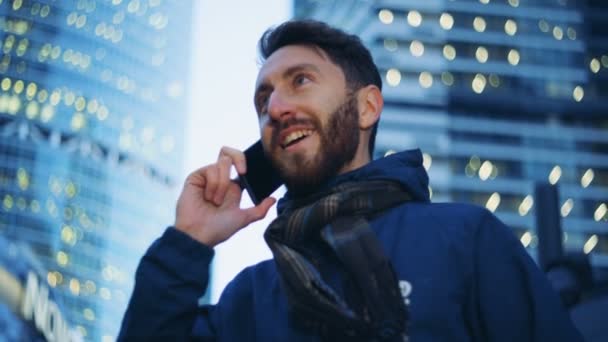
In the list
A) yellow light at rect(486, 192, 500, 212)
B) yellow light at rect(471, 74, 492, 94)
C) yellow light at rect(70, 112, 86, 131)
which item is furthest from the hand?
yellow light at rect(70, 112, 86, 131)

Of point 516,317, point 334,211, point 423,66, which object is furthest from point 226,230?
point 423,66

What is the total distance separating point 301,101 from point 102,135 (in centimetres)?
10475

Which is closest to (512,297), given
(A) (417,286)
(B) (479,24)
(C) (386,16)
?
(A) (417,286)

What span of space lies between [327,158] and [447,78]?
275ft

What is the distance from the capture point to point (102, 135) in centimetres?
10475

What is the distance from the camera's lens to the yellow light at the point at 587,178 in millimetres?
84438

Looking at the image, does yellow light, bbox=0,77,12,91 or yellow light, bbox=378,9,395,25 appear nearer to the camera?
yellow light, bbox=378,9,395,25

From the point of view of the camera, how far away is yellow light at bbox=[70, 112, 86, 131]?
4007 inches

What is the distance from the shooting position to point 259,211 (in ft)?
8.46

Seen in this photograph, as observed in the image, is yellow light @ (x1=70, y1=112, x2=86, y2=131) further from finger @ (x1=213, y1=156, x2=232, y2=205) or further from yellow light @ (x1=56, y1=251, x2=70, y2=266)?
finger @ (x1=213, y1=156, x2=232, y2=205)

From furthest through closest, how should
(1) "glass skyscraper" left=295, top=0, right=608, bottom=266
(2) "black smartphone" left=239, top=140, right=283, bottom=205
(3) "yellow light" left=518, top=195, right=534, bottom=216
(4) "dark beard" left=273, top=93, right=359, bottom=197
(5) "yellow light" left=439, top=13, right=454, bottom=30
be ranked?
1. (5) "yellow light" left=439, top=13, right=454, bottom=30
2. (1) "glass skyscraper" left=295, top=0, right=608, bottom=266
3. (3) "yellow light" left=518, top=195, right=534, bottom=216
4. (2) "black smartphone" left=239, top=140, right=283, bottom=205
5. (4) "dark beard" left=273, top=93, right=359, bottom=197

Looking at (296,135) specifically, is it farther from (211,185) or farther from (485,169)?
(485,169)

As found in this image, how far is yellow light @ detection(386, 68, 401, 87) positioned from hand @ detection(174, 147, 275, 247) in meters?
80.6

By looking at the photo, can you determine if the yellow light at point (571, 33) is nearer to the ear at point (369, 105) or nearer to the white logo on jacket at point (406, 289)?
the ear at point (369, 105)
